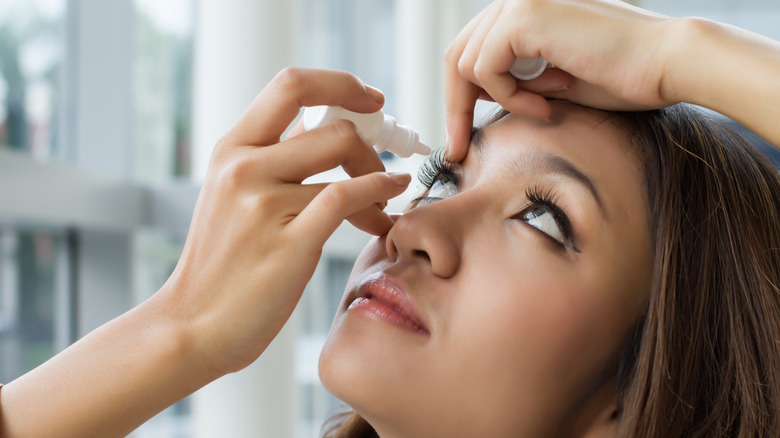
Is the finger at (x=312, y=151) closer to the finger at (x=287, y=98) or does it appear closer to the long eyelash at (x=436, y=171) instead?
the finger at (x=287, y=98)

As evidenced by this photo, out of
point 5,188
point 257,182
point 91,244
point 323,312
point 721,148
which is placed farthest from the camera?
point 323,312

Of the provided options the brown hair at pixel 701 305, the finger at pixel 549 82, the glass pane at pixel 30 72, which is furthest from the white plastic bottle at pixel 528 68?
the glass pane at pixel 30 72

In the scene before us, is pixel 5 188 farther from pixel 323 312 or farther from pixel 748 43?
pixel 323 312

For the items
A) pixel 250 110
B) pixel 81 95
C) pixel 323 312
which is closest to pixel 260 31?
pixel 81 95

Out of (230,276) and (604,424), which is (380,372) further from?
(604,424)

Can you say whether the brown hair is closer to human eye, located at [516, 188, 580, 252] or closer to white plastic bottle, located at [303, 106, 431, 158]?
human eye, located at [516, 188, 580, 252]

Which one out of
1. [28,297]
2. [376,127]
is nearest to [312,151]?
[376,127]
